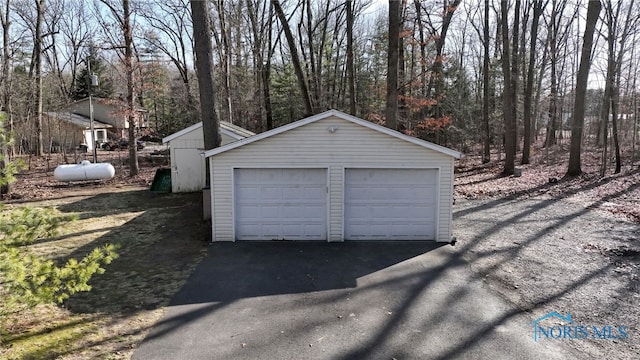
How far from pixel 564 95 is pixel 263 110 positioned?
2362cm

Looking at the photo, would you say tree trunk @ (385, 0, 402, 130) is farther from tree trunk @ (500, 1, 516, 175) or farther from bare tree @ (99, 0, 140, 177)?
bare tree @ (99, 0, 140, 177)

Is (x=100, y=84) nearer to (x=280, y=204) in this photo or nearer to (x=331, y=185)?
(x=280, y=204)

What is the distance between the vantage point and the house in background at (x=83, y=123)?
66.7ft

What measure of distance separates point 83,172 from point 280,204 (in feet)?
42.1

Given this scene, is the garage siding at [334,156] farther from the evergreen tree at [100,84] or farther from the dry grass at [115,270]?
the evergreen tree at [100,84]

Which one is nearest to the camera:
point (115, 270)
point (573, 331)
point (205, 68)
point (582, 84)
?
point (573, 331)

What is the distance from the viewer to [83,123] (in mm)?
34438

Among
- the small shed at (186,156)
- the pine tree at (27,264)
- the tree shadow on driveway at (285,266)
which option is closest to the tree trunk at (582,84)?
the tree shadow on driveway at (285,266)

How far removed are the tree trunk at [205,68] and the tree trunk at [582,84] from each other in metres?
14.2

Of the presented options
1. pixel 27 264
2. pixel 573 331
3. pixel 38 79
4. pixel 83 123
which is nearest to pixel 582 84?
pixel 573 331

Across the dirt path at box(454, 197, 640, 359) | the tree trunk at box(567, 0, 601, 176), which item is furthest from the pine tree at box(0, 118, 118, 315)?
the tree trunk at box(567, 0, 601, 176)

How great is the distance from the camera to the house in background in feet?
66.7

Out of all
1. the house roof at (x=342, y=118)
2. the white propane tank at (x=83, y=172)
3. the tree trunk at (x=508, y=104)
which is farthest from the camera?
the tree trunk at (x=508, y=104)

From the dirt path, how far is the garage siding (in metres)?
1.53
